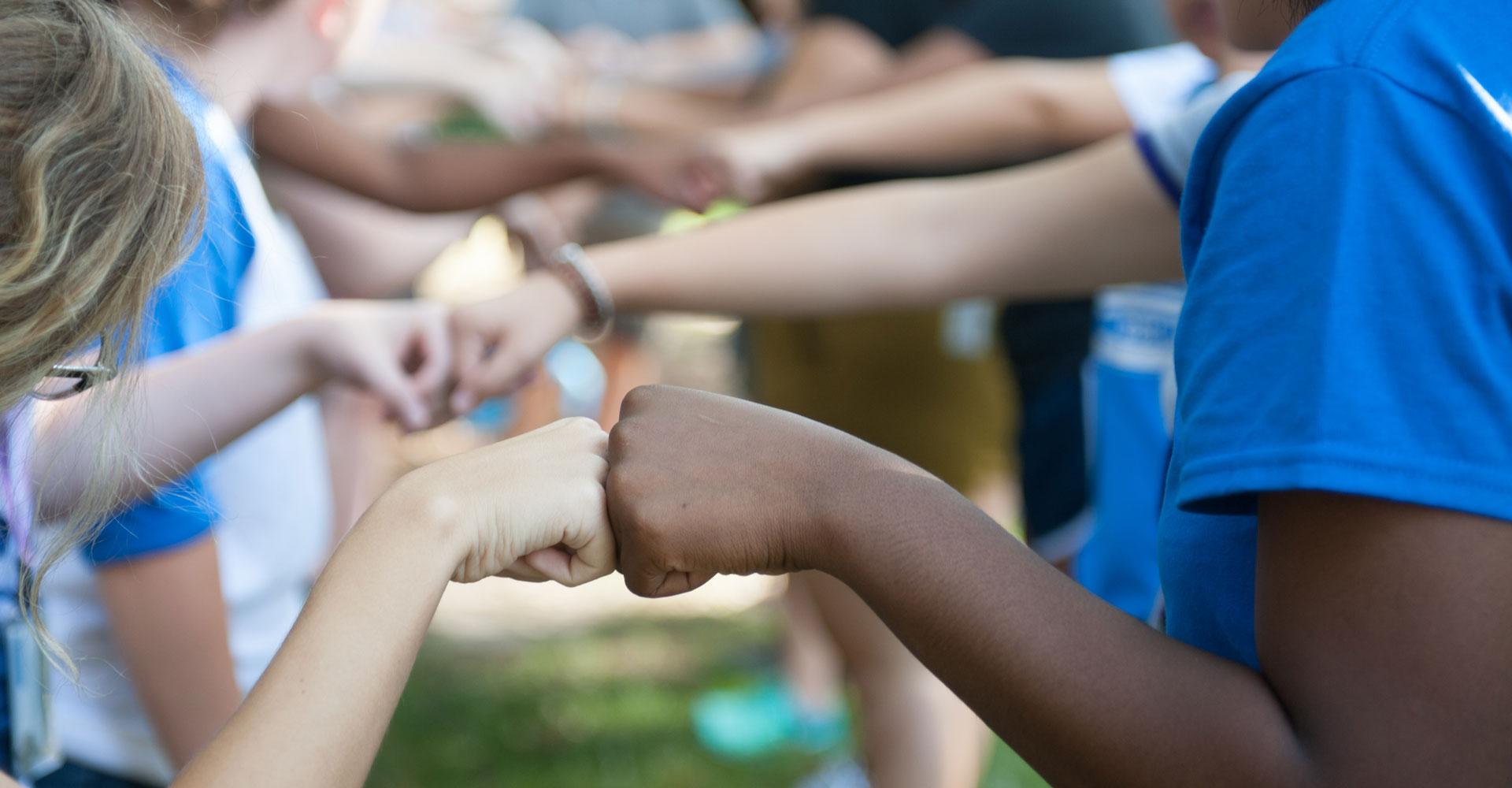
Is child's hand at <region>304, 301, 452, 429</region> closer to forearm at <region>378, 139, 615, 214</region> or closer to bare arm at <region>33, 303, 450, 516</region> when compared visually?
bare arm at <region>33, 303, 450, 516</region>

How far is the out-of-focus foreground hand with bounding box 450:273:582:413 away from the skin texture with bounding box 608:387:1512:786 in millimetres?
631

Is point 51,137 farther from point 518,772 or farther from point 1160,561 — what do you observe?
point 518,772

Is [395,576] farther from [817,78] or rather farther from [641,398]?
[817,78]

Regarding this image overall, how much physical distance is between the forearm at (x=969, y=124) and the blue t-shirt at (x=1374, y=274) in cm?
141

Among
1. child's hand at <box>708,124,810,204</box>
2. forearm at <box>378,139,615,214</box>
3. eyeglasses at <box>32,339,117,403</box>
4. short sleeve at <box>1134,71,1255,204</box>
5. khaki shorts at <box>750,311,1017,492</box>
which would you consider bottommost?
khaki shorts at <box>750,311,1017,492</box>

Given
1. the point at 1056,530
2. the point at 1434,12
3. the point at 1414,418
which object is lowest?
the point at 1056,530

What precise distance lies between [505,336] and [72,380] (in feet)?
2.13

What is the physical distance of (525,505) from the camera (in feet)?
3.61

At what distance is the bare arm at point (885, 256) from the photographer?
1.65m

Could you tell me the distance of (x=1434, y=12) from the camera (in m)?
0.85

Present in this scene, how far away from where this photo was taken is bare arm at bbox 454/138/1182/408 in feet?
5.42

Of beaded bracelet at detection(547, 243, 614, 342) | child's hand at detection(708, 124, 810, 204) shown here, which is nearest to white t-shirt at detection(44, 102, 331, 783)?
beaded bracelet at detection(547, 243, 614, 342)

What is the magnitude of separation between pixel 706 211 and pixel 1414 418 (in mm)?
1704

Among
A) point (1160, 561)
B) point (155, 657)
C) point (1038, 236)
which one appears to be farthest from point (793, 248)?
point (155, 657)
